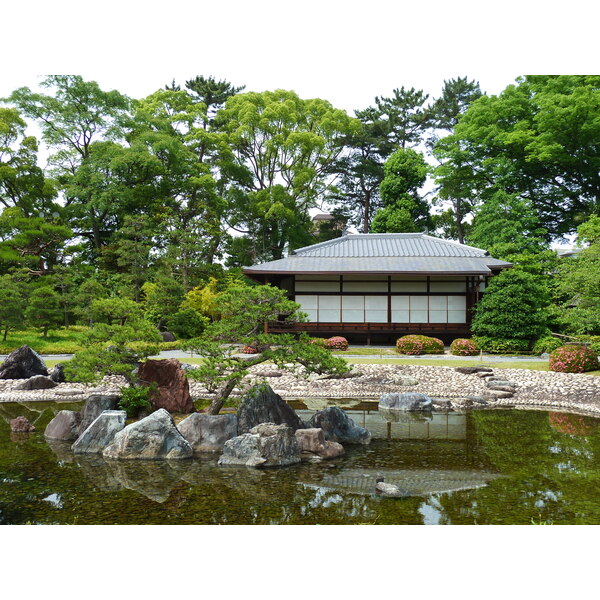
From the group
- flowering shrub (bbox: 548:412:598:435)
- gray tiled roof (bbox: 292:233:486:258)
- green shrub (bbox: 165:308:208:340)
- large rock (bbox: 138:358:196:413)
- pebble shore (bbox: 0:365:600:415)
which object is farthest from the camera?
gray tiled roof (bbox: 292:233:486:258)

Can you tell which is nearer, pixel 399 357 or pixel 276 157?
pixel 399 357

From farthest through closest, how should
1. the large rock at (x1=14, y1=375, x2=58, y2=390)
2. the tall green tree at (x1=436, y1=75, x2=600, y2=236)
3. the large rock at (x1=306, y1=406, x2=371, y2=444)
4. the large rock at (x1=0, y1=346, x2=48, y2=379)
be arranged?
the tall green tree at (x1=436, y1=75, x2=600, y2=236)
the large rock at (x1=0, y1=346, x2=48, y2=379)
the large rock at (x1=14, y1=375, x2=58, y2=390)
the large rock at (x1=306, y1=406, x2=371, y2=444)

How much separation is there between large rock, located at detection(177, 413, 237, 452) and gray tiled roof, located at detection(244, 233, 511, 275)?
13.1m

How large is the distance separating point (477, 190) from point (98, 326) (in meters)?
25.0

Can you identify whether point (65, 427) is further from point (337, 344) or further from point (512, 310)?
point (512, 310)

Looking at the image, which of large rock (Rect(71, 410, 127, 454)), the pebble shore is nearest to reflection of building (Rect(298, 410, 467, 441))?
the pebble shore

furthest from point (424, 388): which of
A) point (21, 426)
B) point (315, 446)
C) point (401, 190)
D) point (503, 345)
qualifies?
point (401, 190)

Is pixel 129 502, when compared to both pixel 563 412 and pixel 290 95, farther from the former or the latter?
pixel 290 95

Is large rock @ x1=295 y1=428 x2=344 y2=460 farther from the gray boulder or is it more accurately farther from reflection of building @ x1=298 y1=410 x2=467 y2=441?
the gray boulder

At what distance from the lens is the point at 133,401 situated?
8945mm

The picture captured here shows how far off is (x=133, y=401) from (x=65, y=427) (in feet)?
3.77

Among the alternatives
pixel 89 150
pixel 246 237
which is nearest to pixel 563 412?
pixel 246 237

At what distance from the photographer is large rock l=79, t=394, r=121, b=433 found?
831 cm

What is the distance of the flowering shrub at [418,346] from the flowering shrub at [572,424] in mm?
7975
